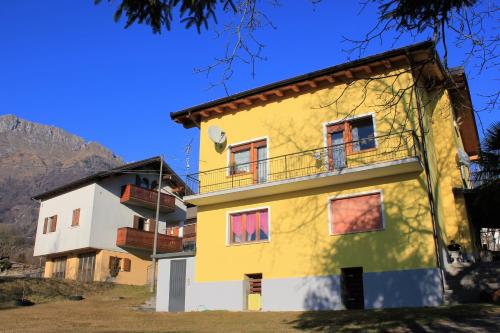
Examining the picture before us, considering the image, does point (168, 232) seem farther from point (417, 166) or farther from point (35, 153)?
point (35, 153)

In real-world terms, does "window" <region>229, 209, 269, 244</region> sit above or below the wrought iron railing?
below

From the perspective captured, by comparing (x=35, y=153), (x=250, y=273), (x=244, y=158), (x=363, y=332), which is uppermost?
(x=35, y=153)

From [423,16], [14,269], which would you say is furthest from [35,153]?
[423,16]

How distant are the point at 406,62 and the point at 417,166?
412cm

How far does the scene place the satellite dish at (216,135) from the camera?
21484 millimetres

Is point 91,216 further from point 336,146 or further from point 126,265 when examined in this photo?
point 336,146

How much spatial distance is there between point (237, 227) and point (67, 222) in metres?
22.4

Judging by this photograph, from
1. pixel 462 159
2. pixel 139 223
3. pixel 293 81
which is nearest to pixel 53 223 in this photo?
pixel 139 223

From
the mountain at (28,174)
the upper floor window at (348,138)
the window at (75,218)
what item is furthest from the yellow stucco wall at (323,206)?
the mountain at (28,174)

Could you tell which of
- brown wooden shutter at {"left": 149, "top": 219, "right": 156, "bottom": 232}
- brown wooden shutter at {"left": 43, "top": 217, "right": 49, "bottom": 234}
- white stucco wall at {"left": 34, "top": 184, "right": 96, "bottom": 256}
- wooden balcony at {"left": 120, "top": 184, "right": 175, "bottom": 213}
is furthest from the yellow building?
brown wooden shutter at {"left": 43, "top": 217, "right": 49, "bottom": 234}

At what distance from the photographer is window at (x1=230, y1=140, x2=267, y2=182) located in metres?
20.6

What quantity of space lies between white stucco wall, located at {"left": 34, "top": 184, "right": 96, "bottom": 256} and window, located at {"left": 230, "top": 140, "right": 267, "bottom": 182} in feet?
59.4

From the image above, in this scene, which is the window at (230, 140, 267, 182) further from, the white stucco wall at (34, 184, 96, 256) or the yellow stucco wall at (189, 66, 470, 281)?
the white stucco wall at (34, 184, 96, 256)

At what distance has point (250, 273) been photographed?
763 inches
